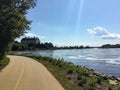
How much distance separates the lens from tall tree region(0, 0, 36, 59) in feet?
85.2

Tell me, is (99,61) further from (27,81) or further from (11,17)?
(27,81)

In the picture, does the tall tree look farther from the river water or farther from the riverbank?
the river water

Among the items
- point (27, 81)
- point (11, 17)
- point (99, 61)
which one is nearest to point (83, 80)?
point (27, 81)

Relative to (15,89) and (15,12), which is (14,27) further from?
(15,89)

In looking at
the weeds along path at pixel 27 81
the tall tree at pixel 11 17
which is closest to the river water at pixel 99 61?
the tall tree at pixel 11 17

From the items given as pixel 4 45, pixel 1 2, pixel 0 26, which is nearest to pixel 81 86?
pixel 1 2

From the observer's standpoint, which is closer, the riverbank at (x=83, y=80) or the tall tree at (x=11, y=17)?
the riverbank at (x=83, y=80)

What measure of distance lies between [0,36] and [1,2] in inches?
244

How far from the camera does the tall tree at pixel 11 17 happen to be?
26.0 m

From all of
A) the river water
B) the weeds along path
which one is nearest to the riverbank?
the weeds along path

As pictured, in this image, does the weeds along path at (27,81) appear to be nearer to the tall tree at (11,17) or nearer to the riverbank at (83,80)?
the riverbank at (83,80)

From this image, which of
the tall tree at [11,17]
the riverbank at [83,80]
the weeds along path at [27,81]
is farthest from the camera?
the tall tree at [11,17]

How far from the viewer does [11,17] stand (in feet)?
90.5

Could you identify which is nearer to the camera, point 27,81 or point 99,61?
point 27,81
